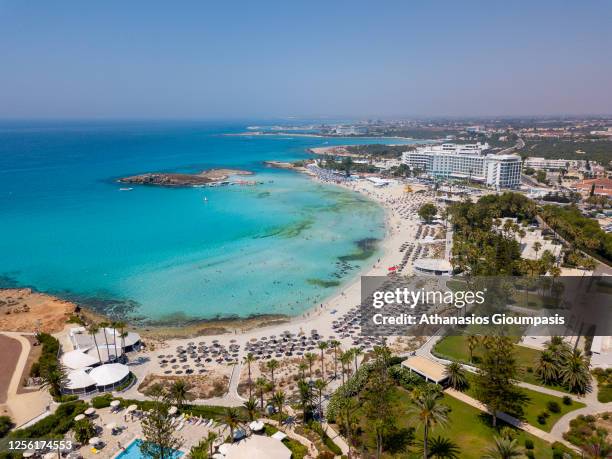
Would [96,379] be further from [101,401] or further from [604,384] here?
[604,384]

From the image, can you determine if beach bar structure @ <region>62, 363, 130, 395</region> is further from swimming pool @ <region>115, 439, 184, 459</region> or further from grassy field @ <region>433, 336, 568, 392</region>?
grassy field @ <region>433, 336, 568, 392</region>

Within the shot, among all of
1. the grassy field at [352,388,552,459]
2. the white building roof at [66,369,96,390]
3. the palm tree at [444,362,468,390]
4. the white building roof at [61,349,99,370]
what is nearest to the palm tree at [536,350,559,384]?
the palm tree at [444,362,468,390]

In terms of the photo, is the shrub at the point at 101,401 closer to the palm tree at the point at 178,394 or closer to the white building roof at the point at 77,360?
the palm tree at the point at 178,394

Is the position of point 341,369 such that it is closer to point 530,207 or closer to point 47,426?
point 47,426

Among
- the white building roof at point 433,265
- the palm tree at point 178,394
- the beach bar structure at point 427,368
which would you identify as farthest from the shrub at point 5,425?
the white building roof at point 433,265

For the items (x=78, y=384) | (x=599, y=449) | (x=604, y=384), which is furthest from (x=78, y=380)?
(x=604, y=384)
